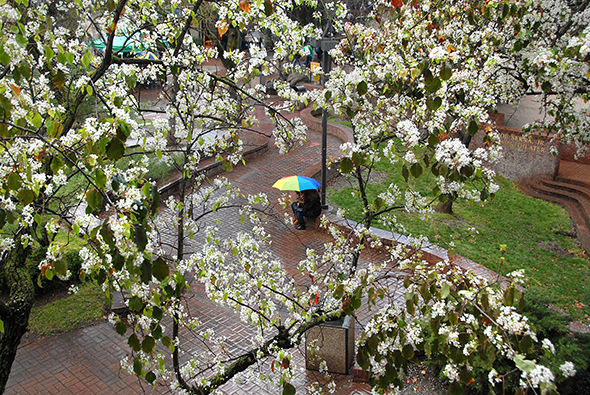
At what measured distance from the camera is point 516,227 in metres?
11.2

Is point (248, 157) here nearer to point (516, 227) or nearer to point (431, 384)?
point (516, 227)

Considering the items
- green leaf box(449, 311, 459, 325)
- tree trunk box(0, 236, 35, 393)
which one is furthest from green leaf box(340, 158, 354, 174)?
tree trunk box(0, 236, 35, 393)

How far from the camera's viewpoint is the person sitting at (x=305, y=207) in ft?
35.7

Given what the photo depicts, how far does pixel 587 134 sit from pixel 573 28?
6.06 ft

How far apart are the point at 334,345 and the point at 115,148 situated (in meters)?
4.78

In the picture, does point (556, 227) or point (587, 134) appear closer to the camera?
point (587, 134)

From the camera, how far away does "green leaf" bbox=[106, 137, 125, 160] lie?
2.76 m

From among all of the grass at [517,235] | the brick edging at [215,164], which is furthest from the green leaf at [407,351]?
the brick edging at [215,164]

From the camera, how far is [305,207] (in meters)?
10.9

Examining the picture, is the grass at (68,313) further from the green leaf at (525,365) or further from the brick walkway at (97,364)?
the green leaf at (525,365)

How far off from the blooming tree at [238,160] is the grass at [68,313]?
1417mm

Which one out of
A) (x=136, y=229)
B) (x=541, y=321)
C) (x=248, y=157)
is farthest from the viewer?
(x=248, y=157)

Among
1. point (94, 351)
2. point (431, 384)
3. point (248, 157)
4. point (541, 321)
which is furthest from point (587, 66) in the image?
point (248, 157)

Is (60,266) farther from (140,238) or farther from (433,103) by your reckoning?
(433,103)
